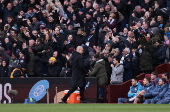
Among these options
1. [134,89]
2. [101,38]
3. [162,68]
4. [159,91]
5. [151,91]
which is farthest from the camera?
[101,38]

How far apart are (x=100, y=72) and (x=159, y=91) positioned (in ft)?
9.08

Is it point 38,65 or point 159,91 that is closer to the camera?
point 159,91

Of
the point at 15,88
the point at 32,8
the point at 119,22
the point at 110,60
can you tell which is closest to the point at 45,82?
the point at 15,88

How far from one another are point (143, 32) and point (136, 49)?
98 cm

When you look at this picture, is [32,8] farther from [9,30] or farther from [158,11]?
[158,11]

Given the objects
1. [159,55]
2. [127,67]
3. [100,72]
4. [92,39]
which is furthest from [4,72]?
[159,55]

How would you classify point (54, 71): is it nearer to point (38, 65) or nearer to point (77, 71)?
point (38, 65)

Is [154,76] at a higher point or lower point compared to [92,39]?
lower

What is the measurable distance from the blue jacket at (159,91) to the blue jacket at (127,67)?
212 cm

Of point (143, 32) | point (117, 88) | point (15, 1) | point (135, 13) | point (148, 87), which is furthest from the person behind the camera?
point (15, 1)

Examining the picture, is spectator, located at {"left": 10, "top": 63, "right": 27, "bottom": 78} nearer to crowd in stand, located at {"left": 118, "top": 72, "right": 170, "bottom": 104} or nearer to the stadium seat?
crowd in stand, located at {"left": 118, "top": 72, "right": 170, "bottom": 104}

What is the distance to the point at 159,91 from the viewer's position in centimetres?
1434

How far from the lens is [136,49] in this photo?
1659 centimetres

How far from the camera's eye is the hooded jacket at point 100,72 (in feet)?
53.1
